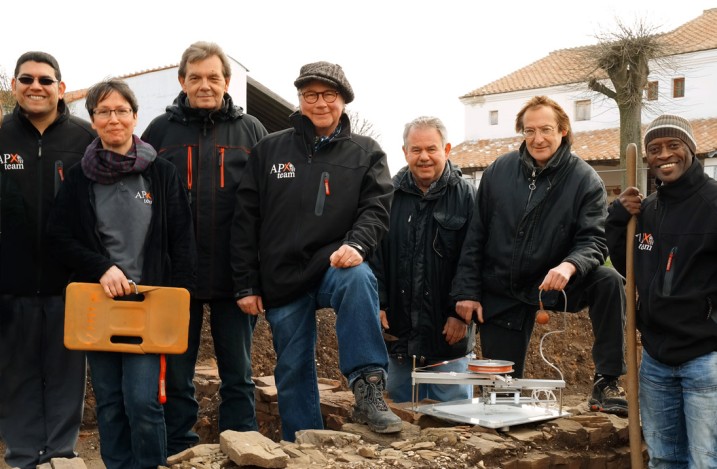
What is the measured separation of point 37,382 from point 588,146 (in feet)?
→ 93.0

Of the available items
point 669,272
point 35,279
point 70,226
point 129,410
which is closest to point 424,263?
point 669,272

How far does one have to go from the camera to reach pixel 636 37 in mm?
18656

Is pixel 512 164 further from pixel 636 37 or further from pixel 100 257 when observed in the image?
pixel 636 37

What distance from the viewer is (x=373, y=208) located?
170 inches

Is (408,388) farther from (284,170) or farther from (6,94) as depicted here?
(6,94)

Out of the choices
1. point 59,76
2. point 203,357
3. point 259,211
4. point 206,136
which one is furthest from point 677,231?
point 203,357

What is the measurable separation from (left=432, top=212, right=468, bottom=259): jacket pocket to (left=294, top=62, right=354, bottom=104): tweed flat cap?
3.72 ft

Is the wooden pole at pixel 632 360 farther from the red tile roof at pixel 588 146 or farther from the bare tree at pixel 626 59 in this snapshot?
the red tile roof at pixel 588 146

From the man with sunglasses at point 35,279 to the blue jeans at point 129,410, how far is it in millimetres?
859

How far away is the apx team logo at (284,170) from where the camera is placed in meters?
4.34

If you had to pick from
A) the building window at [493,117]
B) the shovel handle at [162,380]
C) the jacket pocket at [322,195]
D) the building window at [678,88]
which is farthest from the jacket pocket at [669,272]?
the building window at [493,117]

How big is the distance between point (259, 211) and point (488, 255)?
4.76ft

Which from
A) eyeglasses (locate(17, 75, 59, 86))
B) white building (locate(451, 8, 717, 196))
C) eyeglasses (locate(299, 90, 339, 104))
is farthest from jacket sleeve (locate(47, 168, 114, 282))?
white building (locate(451, 8, 717, 196))

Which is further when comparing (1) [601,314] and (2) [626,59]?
(2) [626,59]
